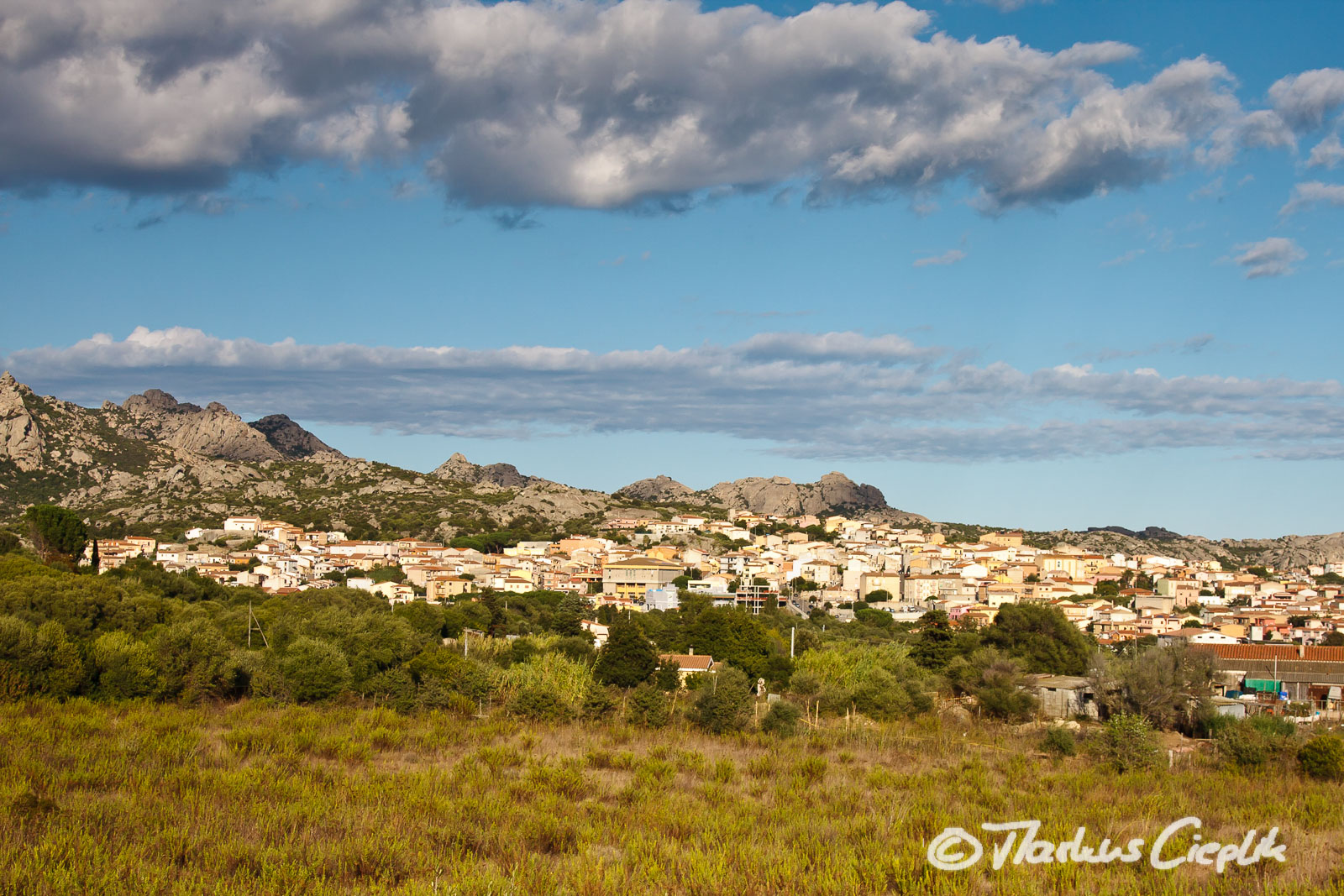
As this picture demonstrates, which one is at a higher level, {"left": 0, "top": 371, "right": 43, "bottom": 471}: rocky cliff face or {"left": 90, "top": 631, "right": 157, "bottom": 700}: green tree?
Result: {"left": 0, "top": 371, "right": 43, "bottom": 471}: rocky cliff face

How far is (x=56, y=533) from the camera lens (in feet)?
157

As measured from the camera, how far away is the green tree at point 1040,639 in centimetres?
3744

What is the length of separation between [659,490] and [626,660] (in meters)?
133

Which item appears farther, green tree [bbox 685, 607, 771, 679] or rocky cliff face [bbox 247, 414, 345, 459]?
rocky cliff face [bbox 247, 414, 345, 459]

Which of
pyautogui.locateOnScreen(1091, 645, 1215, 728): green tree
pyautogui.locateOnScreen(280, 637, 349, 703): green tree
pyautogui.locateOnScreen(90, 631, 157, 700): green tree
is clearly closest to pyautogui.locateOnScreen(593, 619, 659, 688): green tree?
pyautogui.locateOnScreen(280, 637, 349, 703): green tree

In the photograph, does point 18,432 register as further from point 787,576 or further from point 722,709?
point 722,709

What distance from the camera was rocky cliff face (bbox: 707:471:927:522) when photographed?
15650cm

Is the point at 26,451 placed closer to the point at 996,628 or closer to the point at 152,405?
the point at 152,405

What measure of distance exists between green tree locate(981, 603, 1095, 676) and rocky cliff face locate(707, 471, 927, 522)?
365ft

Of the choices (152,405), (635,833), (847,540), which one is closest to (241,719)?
(635,833)

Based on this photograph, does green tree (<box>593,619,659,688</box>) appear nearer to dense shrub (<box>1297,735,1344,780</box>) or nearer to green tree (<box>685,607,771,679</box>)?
green tree (<box>685,607,771,679</box>)

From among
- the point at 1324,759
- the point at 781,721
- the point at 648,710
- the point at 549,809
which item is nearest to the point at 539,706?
the point at 648,710

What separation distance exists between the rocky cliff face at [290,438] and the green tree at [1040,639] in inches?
5190

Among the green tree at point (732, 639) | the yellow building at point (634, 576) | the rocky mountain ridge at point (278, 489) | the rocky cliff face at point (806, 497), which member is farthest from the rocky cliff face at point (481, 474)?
the green tree at point (732, 639)
